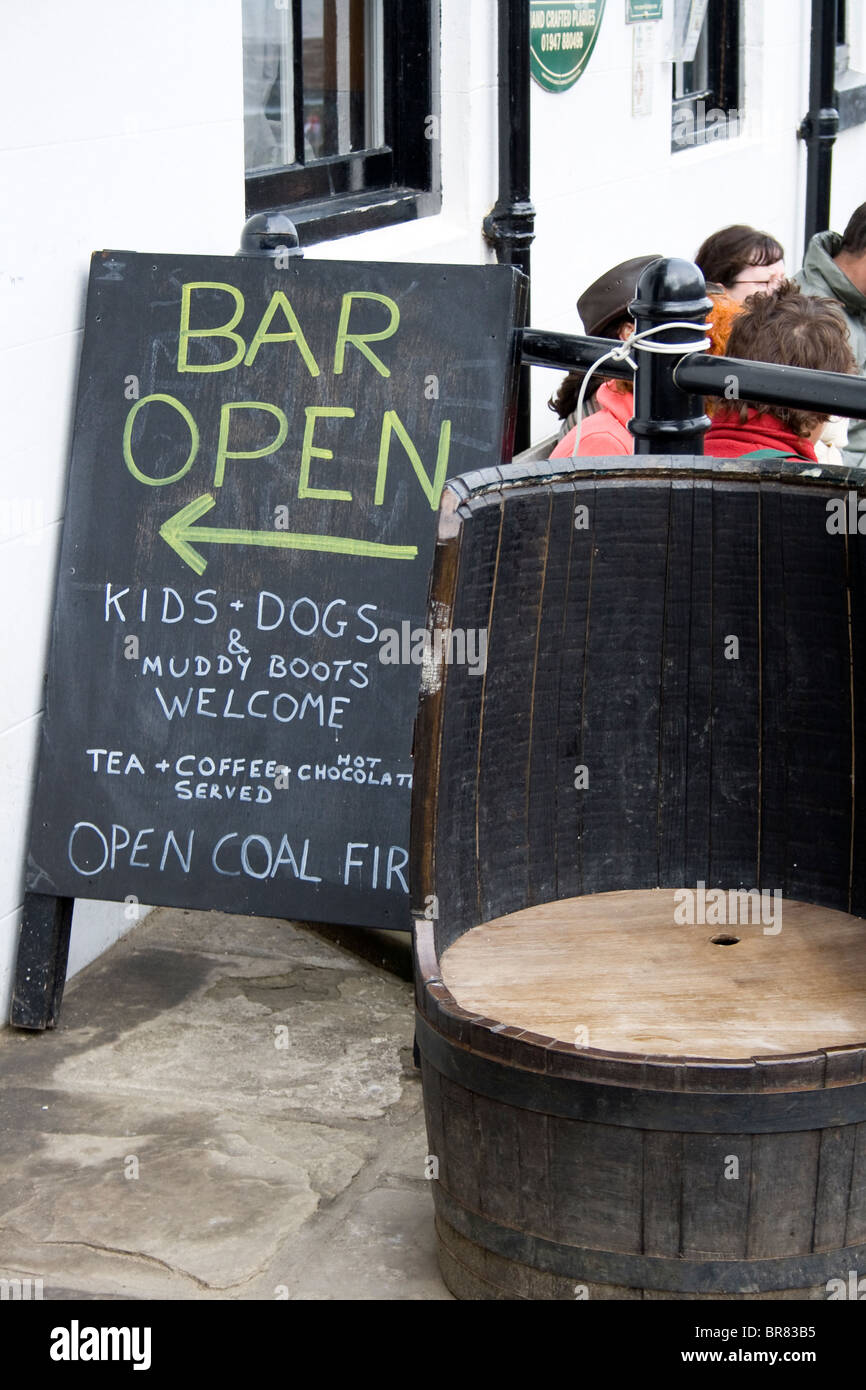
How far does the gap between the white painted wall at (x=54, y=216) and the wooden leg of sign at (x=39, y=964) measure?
4cm

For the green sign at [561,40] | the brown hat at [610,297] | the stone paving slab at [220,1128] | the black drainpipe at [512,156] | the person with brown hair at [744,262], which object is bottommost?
the stone paving slab at [220,1128]

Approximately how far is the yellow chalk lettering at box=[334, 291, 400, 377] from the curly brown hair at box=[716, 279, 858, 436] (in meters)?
0.69

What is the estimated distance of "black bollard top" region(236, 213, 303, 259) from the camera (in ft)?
12.2

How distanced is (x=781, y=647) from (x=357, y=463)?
41.6 inches

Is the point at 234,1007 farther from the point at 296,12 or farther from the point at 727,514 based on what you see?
the point at 296,12

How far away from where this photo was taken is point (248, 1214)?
9.75 ft

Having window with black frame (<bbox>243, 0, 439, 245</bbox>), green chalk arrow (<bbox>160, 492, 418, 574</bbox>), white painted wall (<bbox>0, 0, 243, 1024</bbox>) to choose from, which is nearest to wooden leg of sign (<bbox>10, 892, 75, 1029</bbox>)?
white painted wall (<bbox>0, 0, 243, 1024</bbox>)

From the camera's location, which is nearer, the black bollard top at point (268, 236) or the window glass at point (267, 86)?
the black bollard top at point (268, 236)

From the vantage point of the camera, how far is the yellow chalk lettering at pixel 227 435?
3.54 m

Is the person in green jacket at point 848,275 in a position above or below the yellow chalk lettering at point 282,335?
above

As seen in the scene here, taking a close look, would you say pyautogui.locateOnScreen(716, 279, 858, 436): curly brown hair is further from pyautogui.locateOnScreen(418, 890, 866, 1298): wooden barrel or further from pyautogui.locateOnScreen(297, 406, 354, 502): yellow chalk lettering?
pyautogui.locateOnScreen(418, 890, 866, 1298): wooden barrel

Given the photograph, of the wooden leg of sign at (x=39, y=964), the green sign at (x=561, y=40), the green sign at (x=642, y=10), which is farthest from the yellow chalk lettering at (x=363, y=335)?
the green sign at (x=642, y=10)

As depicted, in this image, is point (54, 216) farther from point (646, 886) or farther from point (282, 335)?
point (646, 886)

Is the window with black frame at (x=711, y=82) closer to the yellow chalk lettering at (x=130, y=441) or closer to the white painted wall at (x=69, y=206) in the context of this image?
the white painted wall at (x=69, y=206)
